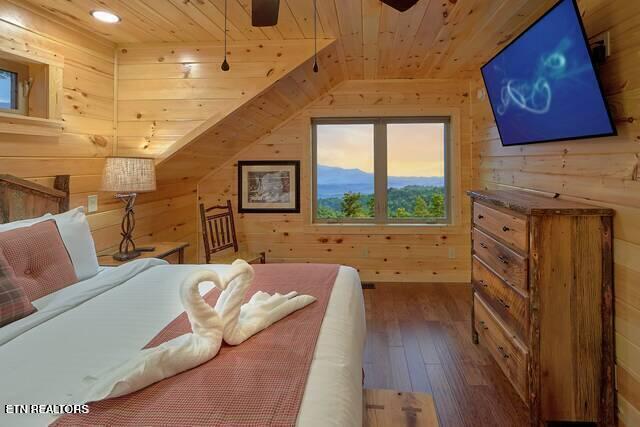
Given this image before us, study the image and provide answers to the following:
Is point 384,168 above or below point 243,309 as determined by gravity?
above

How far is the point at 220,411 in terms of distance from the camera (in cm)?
86

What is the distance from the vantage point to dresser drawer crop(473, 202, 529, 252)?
1.83 meters

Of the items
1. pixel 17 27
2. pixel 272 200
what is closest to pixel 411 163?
pixel 272 200

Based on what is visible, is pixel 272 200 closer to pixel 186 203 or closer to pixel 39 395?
pixel 186 203

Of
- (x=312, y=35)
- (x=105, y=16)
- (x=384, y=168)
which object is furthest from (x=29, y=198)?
(x=384, y=168)

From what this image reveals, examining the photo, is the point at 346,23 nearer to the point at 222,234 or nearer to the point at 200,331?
the point at 200,331

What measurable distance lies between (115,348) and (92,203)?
5.86ft

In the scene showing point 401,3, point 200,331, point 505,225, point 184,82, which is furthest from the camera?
point 184,82

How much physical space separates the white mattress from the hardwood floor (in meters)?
0.84

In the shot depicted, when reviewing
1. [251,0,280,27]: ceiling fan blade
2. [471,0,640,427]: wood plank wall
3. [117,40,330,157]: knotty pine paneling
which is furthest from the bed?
[251,0,280,27]: ceiling fan blade

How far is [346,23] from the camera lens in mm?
2521

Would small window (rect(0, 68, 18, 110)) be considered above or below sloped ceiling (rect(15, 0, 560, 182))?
below

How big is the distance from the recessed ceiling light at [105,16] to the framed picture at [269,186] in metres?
2.05

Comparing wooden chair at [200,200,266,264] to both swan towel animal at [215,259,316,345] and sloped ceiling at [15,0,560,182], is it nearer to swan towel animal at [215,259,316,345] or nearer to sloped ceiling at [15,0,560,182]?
sloped ceiling at [15,0,560,182]
